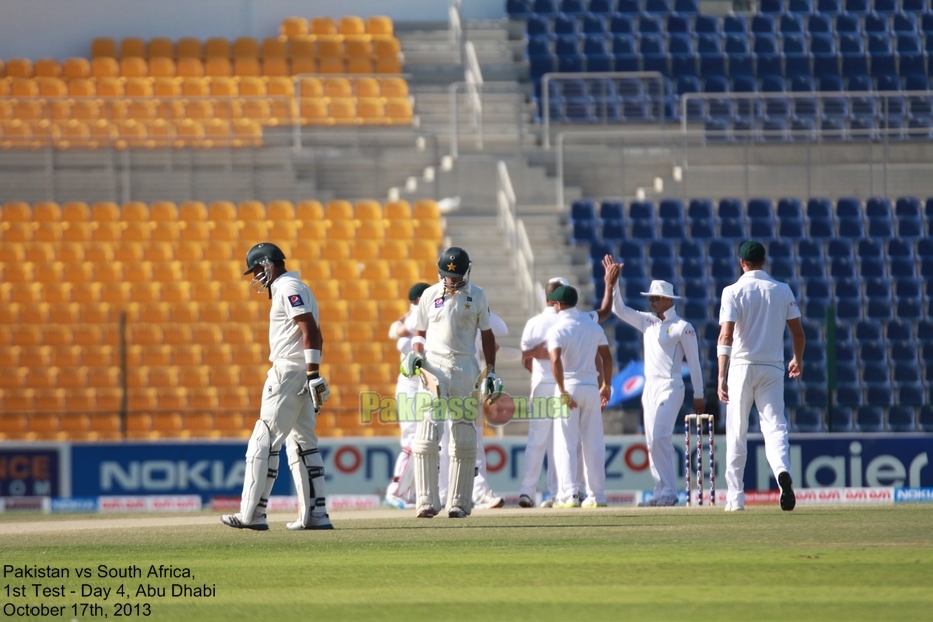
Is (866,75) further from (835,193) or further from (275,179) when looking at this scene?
(275,179)

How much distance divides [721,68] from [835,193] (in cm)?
414

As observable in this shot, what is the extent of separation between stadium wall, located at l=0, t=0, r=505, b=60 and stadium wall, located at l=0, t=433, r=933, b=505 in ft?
42.4

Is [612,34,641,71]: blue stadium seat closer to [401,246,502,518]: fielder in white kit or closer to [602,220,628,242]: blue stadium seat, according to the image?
[602,220,628,242]: blue stadium seat

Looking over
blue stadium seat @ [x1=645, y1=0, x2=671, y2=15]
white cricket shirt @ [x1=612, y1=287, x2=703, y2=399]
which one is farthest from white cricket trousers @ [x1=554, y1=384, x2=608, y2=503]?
blue stadium seat @ [x1=645, y1=0, x2=671, y2=15]

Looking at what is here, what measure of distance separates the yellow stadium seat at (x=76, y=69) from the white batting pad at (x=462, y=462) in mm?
17809

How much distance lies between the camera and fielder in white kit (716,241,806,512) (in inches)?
473

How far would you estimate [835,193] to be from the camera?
24.3 meters

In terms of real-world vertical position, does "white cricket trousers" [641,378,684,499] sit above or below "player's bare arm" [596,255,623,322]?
below

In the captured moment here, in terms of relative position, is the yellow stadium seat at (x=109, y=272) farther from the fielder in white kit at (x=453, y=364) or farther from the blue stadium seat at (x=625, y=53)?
the fielder in white kit at (x=453, y=364)

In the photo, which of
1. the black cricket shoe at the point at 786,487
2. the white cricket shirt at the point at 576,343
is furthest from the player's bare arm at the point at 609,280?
the black cricket shoe at the point at 786,487

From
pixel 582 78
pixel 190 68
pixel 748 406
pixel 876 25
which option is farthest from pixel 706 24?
pixel 748 406

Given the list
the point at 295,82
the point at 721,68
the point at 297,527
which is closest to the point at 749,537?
the point at 297,527

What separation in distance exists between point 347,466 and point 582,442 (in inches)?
158

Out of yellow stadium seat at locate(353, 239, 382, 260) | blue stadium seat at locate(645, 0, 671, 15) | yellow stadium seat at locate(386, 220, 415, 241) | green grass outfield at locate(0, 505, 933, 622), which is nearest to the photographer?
green grass outfield at locate(0, 505, 933, 622)
